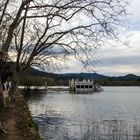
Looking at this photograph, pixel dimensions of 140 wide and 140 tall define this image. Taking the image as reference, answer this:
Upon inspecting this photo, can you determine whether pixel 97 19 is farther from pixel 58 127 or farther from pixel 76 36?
pixel 58 127

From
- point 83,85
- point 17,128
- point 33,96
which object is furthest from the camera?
point 83,85

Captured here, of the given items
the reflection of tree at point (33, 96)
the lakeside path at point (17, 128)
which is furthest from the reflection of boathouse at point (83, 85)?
the lakeside path at point (17, 128)

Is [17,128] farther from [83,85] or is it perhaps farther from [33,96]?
[83,85]

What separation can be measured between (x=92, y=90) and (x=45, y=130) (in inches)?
4669

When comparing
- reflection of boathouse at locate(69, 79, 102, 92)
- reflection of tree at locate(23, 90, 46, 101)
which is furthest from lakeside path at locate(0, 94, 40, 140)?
reflection of boathouse at locate(69, 79, 102, 92)

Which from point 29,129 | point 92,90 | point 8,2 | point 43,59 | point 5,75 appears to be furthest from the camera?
point 92,90

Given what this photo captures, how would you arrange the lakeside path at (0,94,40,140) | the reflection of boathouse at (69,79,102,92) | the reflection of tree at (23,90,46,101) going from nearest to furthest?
the lakeside path at (0,94,40,140)
the reflection of tree at (23,90,46,101)
the reflection of boathouse at (69,79,102,92)

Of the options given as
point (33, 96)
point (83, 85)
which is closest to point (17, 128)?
point (33, 96)

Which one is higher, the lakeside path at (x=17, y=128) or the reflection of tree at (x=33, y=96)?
the reflection of tree at (x=33, y=96)

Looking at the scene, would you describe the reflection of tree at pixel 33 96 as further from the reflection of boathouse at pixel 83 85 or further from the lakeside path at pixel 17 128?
the lakeside path at pixel 17 128

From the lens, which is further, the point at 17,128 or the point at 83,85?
the point at 83,85

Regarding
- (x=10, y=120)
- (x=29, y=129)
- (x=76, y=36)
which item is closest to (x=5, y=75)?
(x=76, y=36)

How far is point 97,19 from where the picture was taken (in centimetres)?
2288

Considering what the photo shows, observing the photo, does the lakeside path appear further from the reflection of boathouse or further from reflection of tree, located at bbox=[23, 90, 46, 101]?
the reflection of boathouse
